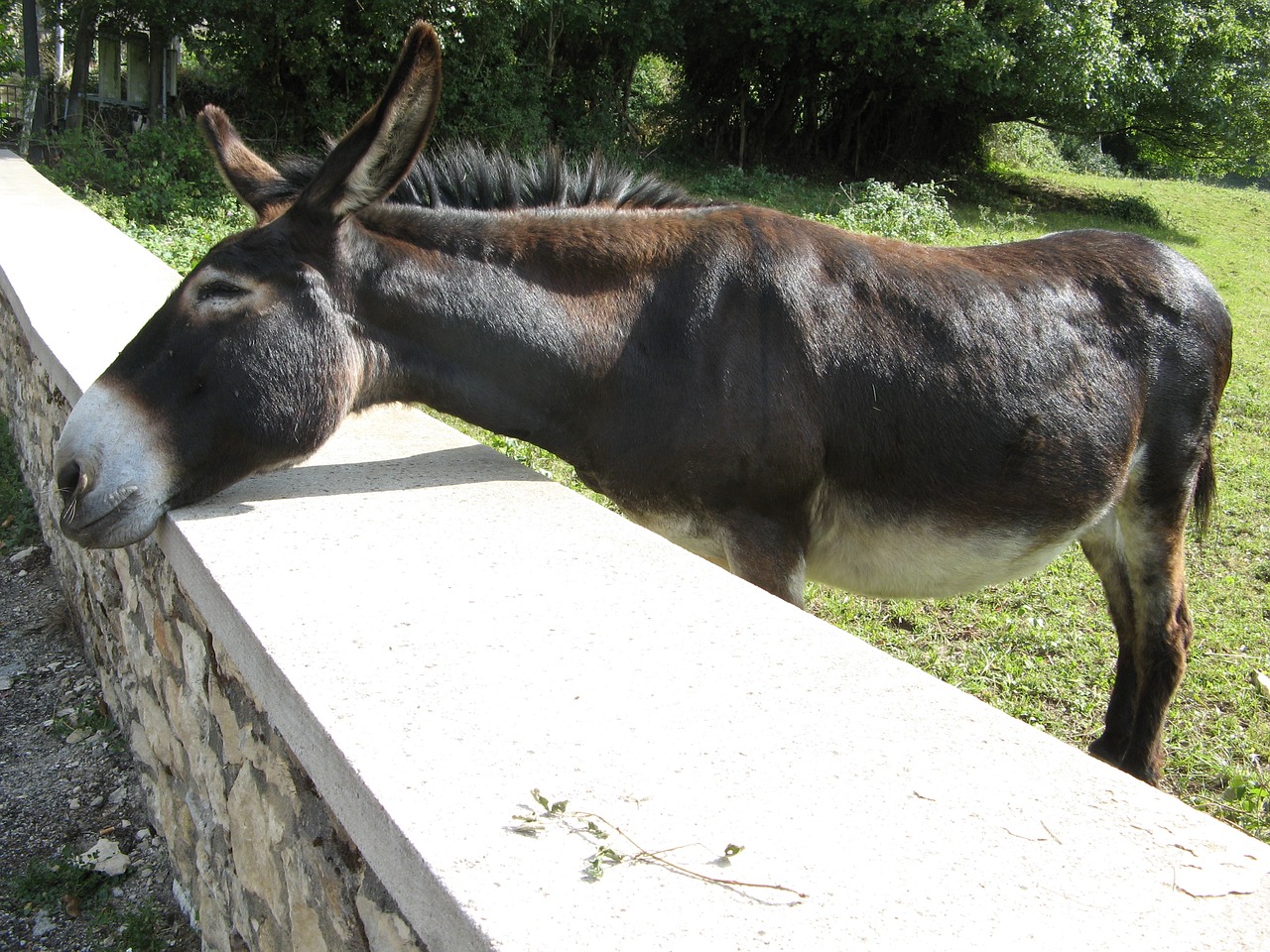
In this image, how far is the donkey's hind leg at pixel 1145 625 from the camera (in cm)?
366

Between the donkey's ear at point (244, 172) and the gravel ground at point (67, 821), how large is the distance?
209cm

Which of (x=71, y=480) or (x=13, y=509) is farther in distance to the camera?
(x=13, y=509)

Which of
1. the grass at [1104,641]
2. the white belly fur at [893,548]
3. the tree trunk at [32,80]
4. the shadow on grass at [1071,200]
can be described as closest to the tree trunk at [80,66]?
the tree trunk at [32,80]

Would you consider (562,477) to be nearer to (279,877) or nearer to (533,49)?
(279,877)

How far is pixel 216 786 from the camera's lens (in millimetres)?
2514

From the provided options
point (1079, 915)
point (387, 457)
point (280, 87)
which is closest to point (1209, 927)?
point (1079, 915)

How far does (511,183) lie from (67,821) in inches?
102

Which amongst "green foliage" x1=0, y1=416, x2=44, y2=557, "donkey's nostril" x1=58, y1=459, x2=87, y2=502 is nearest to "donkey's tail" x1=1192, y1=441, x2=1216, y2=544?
"donkey's nostril" x1=58, y1=459, x2=87, y2=502

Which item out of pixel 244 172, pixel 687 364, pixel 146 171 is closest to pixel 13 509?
pixel 244 172

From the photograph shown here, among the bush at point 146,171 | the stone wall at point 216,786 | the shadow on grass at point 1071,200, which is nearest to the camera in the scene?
the stone wall at point 216,786

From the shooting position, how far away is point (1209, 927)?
1.27 meters

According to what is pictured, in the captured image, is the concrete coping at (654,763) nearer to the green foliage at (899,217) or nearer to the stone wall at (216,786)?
the stone wall at (216,786)

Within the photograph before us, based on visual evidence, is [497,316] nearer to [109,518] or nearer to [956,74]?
[109,518]

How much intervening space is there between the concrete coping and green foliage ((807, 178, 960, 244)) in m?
9.83
